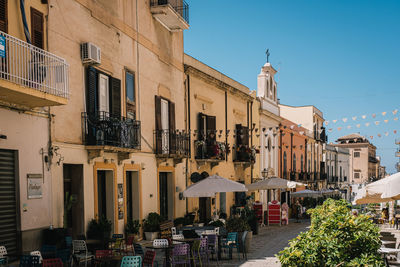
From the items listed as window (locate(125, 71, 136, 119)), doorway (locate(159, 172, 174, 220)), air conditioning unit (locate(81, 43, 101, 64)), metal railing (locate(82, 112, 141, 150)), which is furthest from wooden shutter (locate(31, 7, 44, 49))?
doorway (locate(159, 172, 174, 220))

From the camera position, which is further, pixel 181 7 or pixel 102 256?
pixel 181 7

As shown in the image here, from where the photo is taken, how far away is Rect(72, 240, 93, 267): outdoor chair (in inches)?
412

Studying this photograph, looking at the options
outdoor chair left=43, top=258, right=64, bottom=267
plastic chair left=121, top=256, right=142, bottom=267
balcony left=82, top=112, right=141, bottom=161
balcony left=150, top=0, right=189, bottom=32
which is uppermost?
balcony left=150, top=0, right=189, bottom=32

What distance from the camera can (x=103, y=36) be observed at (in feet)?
46.7

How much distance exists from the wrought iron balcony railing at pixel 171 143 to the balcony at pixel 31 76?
6.72 metres

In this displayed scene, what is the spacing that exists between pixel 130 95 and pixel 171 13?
13.3 ft

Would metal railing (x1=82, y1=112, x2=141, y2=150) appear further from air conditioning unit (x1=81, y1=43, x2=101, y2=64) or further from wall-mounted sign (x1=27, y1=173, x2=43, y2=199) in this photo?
wall-mounted sign (x1=27, y1=173, x2=43, y2=199)

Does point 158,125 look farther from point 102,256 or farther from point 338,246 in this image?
point 338,246

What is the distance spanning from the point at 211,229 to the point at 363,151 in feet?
278

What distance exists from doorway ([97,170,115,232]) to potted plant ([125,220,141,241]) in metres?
0.78

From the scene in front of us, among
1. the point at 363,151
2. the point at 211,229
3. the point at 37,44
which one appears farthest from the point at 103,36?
the point at 363,151

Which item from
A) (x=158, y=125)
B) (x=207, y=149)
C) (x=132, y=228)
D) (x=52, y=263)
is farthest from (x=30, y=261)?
(x=207, y=149)

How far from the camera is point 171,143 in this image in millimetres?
18438

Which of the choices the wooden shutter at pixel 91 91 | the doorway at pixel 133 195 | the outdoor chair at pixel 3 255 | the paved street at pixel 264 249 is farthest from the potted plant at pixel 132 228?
the outdoor chair at pixel 3 255
